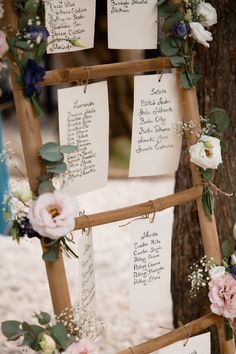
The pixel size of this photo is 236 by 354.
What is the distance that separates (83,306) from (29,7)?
72 cm

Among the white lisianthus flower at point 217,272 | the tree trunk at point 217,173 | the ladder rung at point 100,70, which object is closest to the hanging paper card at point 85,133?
the ladder rung at point 100,70

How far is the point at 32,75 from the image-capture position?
58.2 inches

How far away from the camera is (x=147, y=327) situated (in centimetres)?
309

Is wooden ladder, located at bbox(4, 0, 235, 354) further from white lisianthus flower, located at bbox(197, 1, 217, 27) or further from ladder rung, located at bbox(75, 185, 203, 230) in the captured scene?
white lisianthus flower, located at bbox(197, 1, 217, 27)

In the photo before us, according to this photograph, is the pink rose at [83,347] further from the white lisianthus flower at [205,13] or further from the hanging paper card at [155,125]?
the white lisianthus flower at [205,13]

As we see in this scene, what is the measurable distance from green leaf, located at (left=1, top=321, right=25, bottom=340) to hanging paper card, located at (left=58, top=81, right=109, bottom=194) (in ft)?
1.12

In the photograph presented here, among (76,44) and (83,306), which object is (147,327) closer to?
(83,306)

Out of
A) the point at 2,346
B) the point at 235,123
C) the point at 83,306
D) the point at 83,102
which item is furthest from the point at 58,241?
the point at 2,346

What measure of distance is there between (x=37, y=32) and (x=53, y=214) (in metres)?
0.40

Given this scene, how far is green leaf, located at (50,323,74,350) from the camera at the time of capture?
159cm

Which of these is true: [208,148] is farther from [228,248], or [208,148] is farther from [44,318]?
[44,318]

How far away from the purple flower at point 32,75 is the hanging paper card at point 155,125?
1.02ft

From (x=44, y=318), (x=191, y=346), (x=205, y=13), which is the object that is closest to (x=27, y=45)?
(x=205, y=13)

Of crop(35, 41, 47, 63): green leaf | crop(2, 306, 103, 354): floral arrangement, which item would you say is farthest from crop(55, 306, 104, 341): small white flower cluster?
crop(35, 41, 47, 63): green leaf
